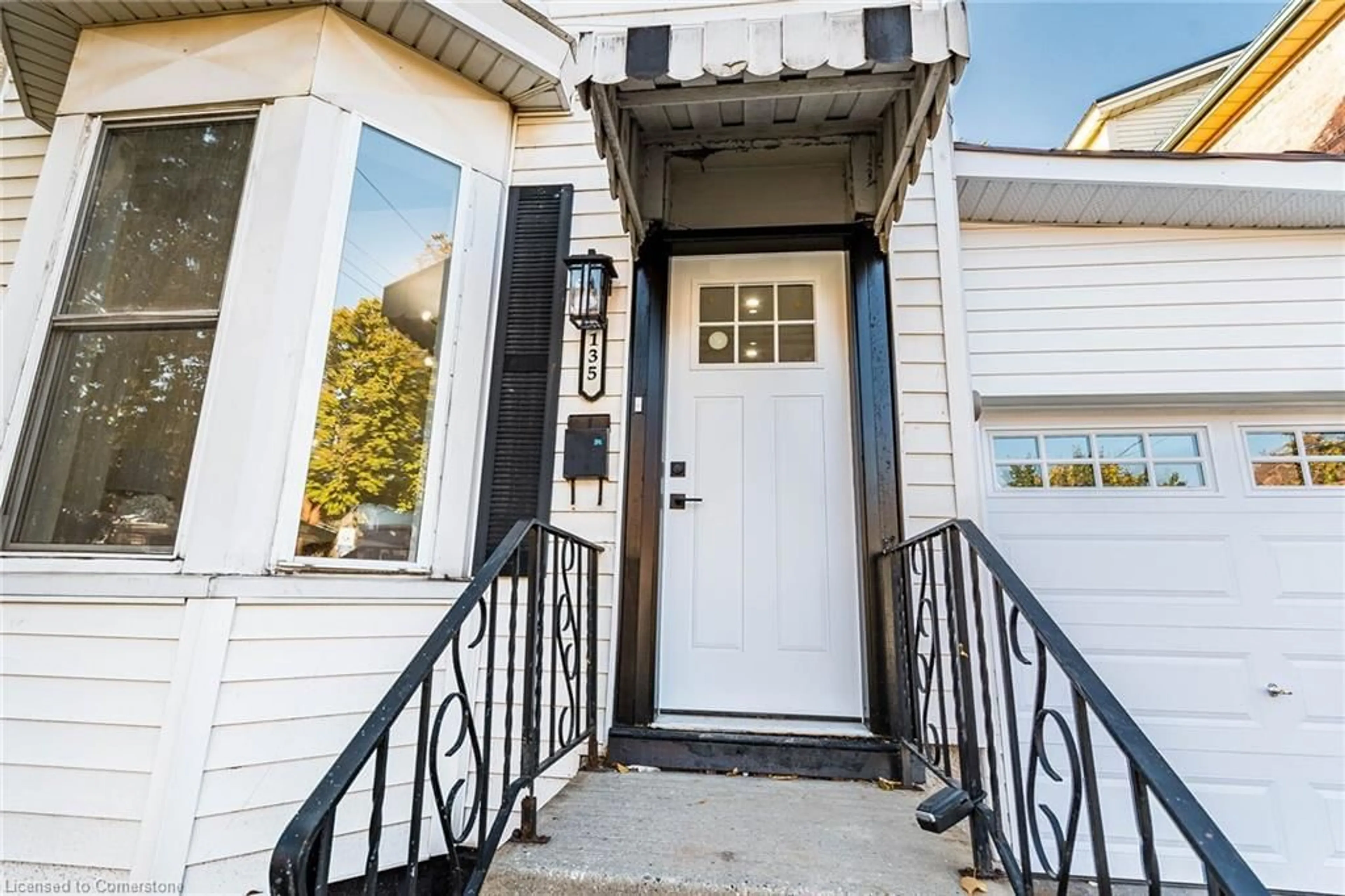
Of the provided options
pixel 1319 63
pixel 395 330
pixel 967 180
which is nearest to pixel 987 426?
pixel 967 180

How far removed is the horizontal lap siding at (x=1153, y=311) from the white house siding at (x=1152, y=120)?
5.02m

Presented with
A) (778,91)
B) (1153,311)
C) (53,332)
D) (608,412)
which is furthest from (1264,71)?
(53,332)

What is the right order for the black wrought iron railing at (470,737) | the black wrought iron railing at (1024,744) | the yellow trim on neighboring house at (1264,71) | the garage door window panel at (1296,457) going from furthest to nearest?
the yellow trim on neighboring house at (1264,71), the garage door window panel at (1296,457), the black wrought iron railing at (470,737), the black wrought iron railing at (1024,744)

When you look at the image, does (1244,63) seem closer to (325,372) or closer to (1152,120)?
(1152,120)

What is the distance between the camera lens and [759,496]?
2570mm

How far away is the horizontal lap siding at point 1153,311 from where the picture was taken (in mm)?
2750

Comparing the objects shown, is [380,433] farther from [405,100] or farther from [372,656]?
[405,100]

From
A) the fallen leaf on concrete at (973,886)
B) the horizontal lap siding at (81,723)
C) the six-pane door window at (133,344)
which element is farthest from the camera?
the six-pane door window at (133,344)

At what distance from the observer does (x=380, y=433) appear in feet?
7.43

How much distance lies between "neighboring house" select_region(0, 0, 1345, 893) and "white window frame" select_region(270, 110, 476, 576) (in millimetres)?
13

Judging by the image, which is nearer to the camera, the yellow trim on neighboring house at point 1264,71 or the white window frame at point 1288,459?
the white window frame at point 1288,459

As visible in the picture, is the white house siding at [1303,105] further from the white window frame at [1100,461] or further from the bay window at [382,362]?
the bay window at [382,362]

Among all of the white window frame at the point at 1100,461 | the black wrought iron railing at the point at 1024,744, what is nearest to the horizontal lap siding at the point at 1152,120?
Answer: the white window frame at the point at 1100,461

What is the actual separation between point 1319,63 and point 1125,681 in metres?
4.85
